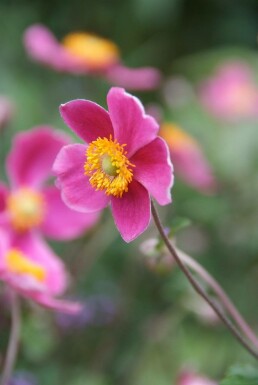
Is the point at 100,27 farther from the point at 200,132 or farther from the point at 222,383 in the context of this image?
A: the point at 222,383

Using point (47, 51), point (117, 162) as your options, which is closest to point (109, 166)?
point (117, 162)

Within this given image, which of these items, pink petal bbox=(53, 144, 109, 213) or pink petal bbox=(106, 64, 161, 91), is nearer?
pink petal bbox=(53, 144, 109, 213)

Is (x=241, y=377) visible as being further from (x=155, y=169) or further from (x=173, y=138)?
(x=173, y=138)

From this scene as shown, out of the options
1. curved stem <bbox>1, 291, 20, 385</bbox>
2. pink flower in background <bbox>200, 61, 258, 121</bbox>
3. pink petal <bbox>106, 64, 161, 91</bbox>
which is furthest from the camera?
pink flower in background <bbox>200, 61, 258, 121</bbox>

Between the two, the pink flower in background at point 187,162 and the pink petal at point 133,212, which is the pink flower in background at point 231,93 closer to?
the pink flower in background at point 187,162

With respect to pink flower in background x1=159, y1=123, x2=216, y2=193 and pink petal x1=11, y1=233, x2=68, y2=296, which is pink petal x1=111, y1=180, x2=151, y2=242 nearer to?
pink petal x1=11, y1=233, x2=68, y2=296

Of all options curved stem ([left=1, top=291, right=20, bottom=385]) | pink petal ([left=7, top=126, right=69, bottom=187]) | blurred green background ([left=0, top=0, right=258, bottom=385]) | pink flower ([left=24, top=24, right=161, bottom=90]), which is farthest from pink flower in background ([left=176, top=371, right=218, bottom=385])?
pink flower ([left=24, top=24, right=161, bottom=90])
